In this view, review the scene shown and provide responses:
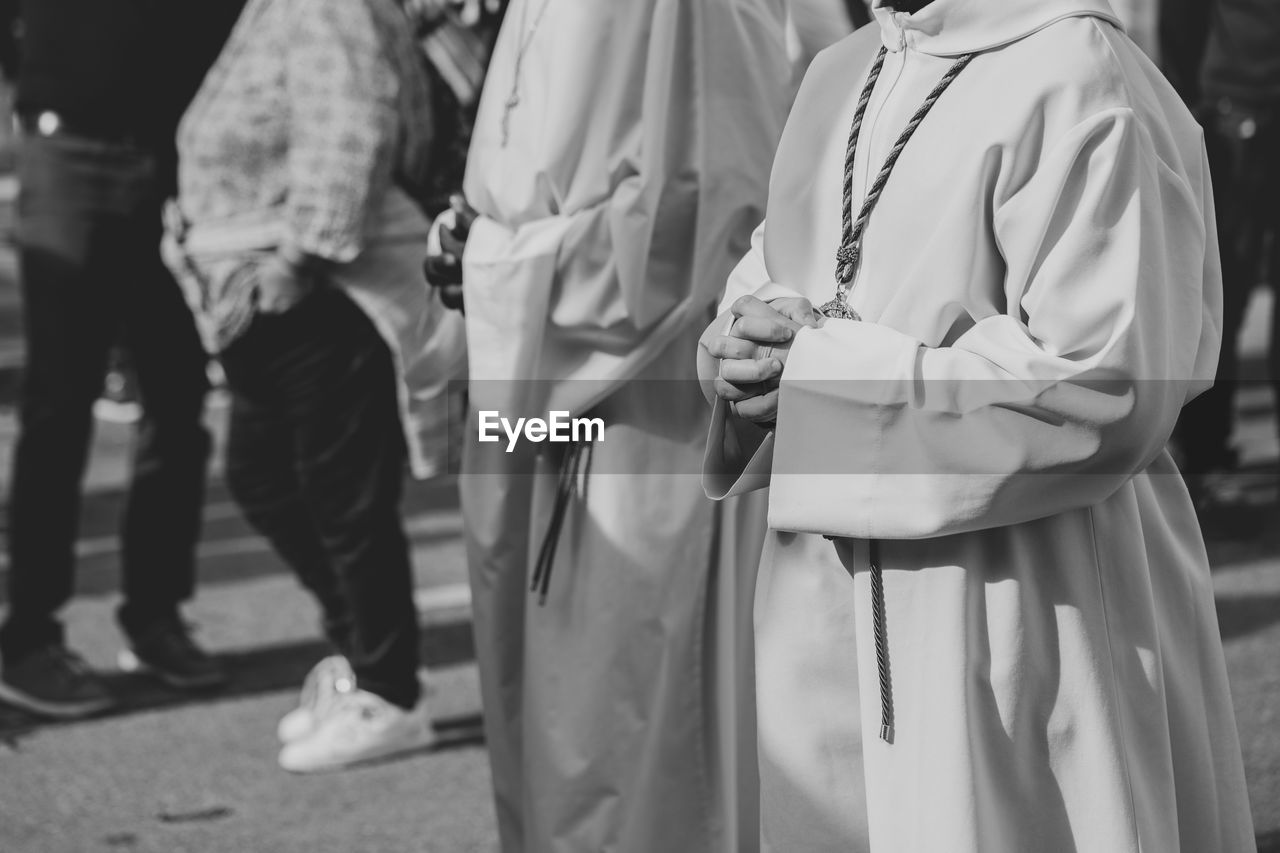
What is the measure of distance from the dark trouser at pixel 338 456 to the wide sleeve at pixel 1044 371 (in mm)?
2136

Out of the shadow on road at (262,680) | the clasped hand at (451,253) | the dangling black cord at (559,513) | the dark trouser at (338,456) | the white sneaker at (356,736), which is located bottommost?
the shadow on road at (262,680)

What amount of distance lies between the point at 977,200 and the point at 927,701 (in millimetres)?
507

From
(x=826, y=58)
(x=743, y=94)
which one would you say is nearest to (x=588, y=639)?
(x=743, y=94)

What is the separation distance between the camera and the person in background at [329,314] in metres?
3.38

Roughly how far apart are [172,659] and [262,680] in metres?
0.24

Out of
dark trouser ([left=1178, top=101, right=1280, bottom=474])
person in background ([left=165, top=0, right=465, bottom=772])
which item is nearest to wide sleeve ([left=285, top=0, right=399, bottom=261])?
person in background ([left=165, top=0, right=465, bottom=772])

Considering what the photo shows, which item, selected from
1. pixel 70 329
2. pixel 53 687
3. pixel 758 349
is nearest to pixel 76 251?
pixel 70 329

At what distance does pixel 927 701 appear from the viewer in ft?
5.39

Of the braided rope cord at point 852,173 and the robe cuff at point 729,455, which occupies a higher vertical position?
the braided rope cord at point 852,173

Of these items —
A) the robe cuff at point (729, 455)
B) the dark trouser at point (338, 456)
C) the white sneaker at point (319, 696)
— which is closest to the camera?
the robe cuff at point (729, 455)

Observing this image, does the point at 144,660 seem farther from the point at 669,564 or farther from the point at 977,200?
the point at 977,200

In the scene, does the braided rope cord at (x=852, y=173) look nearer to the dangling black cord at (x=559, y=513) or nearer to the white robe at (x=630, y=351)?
the white robe at (x=630, y=351)

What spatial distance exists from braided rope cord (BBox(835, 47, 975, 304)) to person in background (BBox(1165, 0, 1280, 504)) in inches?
151

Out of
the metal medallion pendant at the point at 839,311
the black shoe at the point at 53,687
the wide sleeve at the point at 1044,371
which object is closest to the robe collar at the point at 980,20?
the wide sleeve at the point at 1044,371
